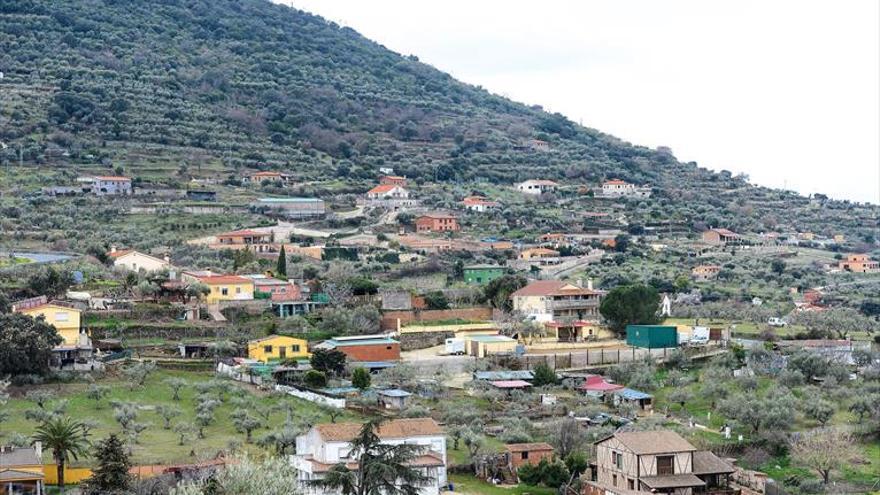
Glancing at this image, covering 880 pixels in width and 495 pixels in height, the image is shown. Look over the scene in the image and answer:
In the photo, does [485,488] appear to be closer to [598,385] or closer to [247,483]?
[247,483]

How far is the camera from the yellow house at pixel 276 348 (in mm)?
51562

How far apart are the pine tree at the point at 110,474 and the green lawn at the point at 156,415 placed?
275cm

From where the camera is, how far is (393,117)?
429 ft

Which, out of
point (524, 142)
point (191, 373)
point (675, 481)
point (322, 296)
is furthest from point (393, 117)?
point (675, 481)

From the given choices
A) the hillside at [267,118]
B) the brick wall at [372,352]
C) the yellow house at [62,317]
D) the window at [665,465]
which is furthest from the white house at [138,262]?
the window at [665,465]

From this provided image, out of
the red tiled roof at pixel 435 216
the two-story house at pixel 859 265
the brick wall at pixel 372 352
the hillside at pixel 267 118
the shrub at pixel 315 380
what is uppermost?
the hillside at pixel 267 118

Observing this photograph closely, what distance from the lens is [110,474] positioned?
33906mm

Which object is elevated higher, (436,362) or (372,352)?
→ (372,352)

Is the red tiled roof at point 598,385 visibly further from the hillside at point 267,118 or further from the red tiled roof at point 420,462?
the hillside at point 267,118

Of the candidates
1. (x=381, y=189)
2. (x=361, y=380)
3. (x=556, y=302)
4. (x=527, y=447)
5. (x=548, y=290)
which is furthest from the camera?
(x=381, y=189)

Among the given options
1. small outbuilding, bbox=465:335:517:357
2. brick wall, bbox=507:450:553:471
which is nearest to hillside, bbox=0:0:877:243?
small outbuilding, bbox=465:335:517:357

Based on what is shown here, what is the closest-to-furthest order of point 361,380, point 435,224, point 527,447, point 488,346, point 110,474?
point 110,474 < point 527,447 < point 361,380 < point 488,346 < point 435,224

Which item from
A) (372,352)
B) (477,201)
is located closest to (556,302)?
(372,352)

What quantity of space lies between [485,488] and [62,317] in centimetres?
1769
